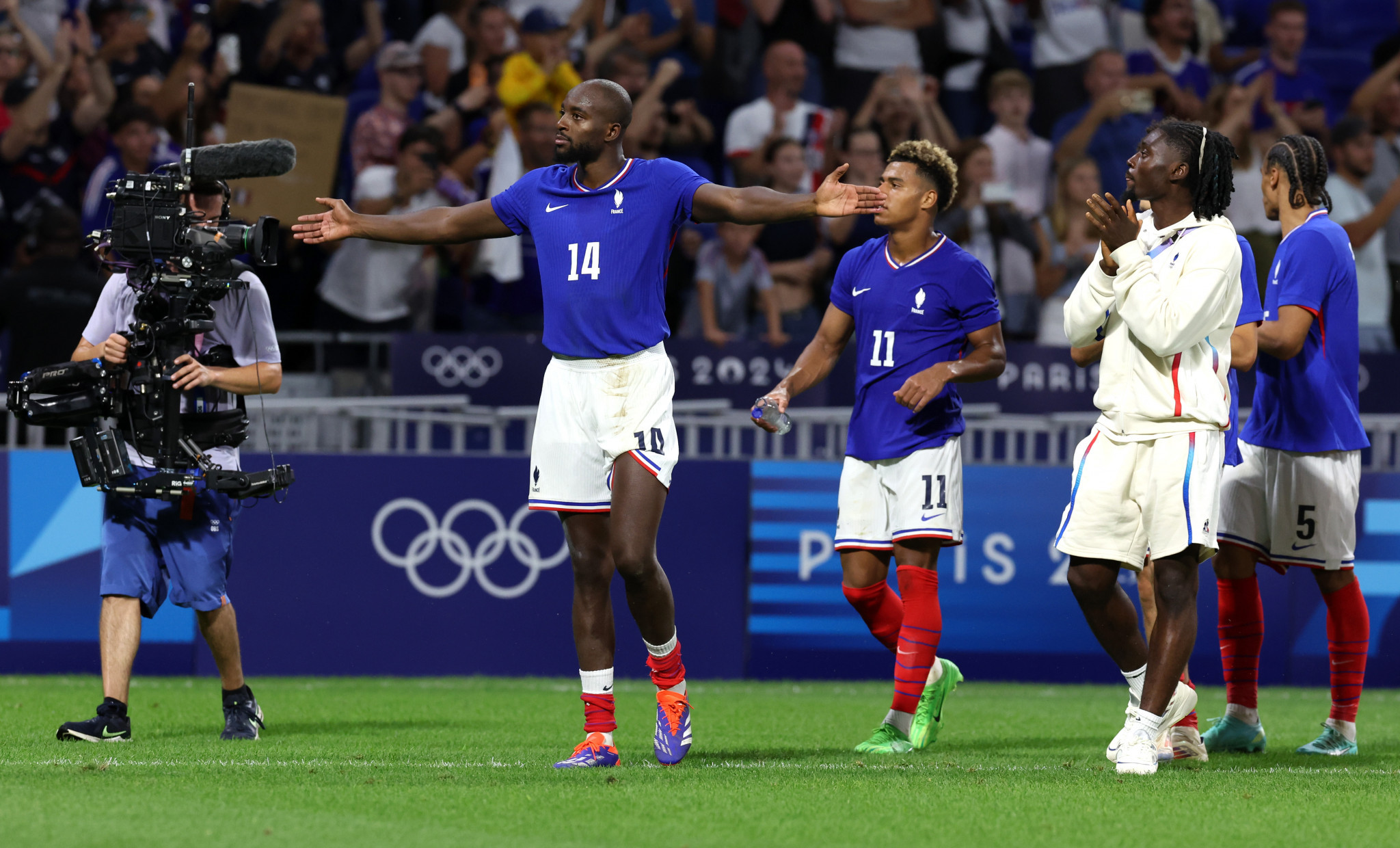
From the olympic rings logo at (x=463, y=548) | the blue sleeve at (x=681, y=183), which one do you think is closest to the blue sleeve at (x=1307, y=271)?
the blue sleeve at (x=681, y=183)

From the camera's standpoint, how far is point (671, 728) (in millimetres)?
6121

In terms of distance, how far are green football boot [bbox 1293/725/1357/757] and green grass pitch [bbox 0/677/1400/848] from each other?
0.12 metres

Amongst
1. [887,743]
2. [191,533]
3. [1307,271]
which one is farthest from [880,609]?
[191,533]

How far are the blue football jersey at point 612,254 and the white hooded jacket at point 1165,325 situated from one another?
4.91 ft

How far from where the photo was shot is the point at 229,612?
7.08 meters

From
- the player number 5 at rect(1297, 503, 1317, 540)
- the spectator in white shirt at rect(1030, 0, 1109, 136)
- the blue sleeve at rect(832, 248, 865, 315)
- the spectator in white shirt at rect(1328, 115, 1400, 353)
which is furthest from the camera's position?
the spectator in white shirt at rect(1030, 0, 1109, 136)

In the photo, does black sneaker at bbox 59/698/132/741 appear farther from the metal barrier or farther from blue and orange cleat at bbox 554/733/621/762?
the metal barrier

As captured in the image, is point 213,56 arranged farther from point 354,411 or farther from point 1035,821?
point 1035,821

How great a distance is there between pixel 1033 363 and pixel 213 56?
7.09m

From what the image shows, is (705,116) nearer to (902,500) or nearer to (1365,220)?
(1365,220)

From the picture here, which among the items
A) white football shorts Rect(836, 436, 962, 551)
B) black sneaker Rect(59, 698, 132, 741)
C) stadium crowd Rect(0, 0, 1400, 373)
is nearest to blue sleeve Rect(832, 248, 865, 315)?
white football shorts Rect(836, 436, 962, 551)

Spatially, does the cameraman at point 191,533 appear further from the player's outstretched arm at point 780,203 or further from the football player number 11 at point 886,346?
the football player number 11 at point 886,346

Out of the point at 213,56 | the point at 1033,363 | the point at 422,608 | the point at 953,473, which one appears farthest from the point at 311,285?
the point at 953,473

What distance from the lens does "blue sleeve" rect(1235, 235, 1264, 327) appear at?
21.1 feet
